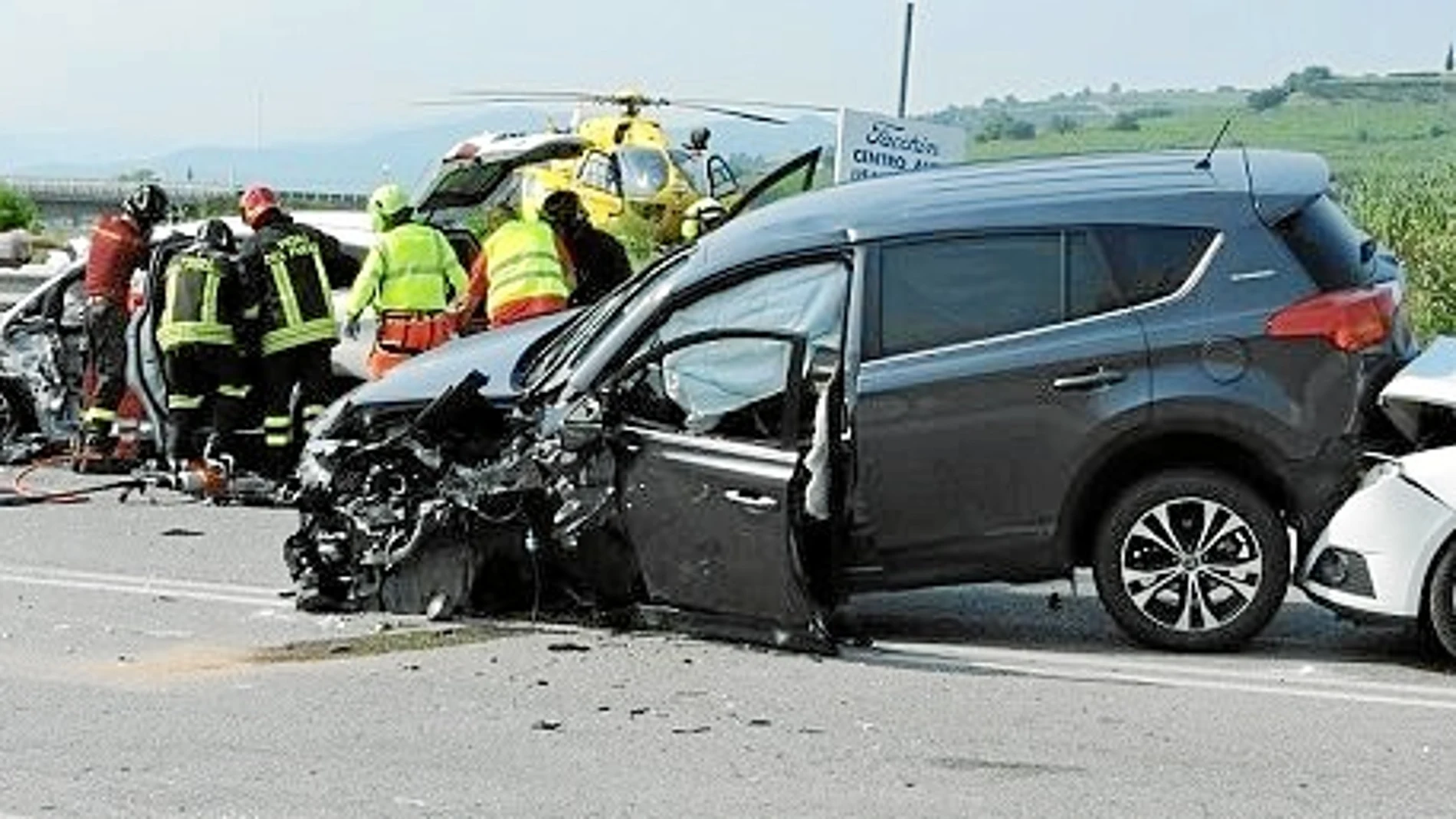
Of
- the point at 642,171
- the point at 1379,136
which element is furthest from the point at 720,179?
the point at 1379,136

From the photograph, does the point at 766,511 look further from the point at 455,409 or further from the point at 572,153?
the point at 572,153

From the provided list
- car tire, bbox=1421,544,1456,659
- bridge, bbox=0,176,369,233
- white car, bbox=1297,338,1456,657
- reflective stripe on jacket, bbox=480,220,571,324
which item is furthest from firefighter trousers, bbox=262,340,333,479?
bridge, bbox=0,176,369,233

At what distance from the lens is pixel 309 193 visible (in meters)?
36.7

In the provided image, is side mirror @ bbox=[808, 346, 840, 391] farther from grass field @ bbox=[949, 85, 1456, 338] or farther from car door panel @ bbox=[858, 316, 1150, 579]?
grass field @ bbox=[949, 85, 1456, 338]

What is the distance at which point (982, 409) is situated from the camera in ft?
28.2

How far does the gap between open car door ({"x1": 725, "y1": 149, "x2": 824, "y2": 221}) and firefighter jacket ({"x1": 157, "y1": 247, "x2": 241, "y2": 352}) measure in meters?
2.88

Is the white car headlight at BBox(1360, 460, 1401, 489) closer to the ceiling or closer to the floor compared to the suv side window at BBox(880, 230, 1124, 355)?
closer to the floor

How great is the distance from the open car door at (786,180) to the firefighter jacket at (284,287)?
2408 mm

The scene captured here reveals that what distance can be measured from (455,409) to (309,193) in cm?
2822

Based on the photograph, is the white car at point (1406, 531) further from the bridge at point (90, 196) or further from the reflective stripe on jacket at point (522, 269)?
the bridge at point (90, 196)

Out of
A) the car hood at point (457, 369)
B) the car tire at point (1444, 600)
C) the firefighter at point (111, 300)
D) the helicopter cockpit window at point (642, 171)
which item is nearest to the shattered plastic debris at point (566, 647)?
the car hood at point (457, 369)

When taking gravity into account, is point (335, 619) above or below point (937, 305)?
below

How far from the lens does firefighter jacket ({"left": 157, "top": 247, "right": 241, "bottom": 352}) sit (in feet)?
41.6

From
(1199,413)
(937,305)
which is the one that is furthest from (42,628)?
(1199,413)
